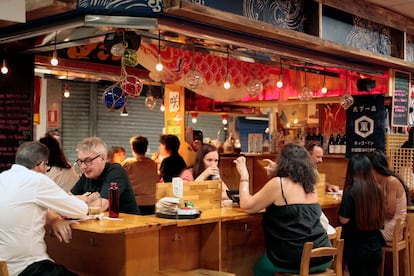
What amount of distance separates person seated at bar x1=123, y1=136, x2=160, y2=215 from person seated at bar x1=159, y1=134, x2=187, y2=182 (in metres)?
0.14

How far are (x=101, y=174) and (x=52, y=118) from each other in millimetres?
6322

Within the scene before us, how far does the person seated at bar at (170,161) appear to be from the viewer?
7.83 metres

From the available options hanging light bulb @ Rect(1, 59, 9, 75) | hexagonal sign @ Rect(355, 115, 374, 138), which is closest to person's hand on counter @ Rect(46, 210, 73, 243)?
hanging light bulb @ Rect(1, 59, 9, 75)

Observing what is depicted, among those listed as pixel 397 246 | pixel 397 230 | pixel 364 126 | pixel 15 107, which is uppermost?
pixel 15 107

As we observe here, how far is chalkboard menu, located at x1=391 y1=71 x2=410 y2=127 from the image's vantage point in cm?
784

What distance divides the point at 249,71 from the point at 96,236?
14.8 ft

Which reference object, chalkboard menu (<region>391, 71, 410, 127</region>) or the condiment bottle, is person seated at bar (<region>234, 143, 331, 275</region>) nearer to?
the condiment bottle

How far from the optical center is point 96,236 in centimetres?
409

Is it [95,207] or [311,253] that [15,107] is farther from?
[311,253]

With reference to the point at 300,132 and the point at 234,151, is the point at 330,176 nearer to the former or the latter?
the point at 300,132

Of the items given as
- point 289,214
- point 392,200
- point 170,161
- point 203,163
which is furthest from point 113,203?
point 170,161

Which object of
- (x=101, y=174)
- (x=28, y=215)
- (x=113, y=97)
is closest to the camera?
(x=28, y=215)

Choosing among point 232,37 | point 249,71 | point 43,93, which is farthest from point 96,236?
point 43,93

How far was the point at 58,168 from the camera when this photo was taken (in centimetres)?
611
